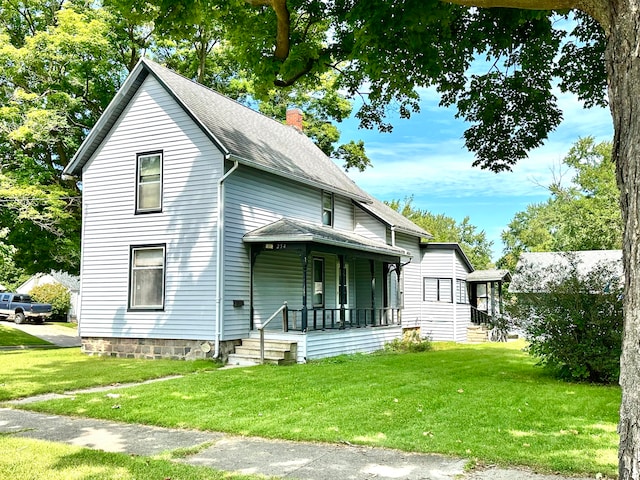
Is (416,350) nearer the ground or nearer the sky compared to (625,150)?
nearer the ground

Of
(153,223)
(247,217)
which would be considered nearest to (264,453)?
(247,217)

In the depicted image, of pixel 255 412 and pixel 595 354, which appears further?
pixel 595 354

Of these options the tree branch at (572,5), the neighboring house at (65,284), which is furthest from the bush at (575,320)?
the neighboring house at (65,284)

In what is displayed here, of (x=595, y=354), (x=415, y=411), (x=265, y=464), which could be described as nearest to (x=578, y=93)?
(x=595, y=354)

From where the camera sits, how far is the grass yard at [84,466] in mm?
4957

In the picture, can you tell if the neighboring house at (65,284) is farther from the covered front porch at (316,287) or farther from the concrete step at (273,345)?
the concrete step at (273,345)

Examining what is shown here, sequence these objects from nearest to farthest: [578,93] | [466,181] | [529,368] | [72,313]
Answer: [578,93], [529,368], [72,313], [466,181]

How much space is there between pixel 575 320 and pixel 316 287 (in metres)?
10.1

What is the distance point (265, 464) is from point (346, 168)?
90.6 ft

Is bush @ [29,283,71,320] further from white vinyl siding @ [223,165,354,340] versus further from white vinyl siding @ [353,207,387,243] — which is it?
white vinyl siding @ [223,165,354,340]

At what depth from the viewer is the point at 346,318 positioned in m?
21.1

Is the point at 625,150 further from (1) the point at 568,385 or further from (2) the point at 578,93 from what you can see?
(2) the point at 578,93

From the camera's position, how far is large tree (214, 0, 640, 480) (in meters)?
9.24

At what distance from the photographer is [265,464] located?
5.40 meters
